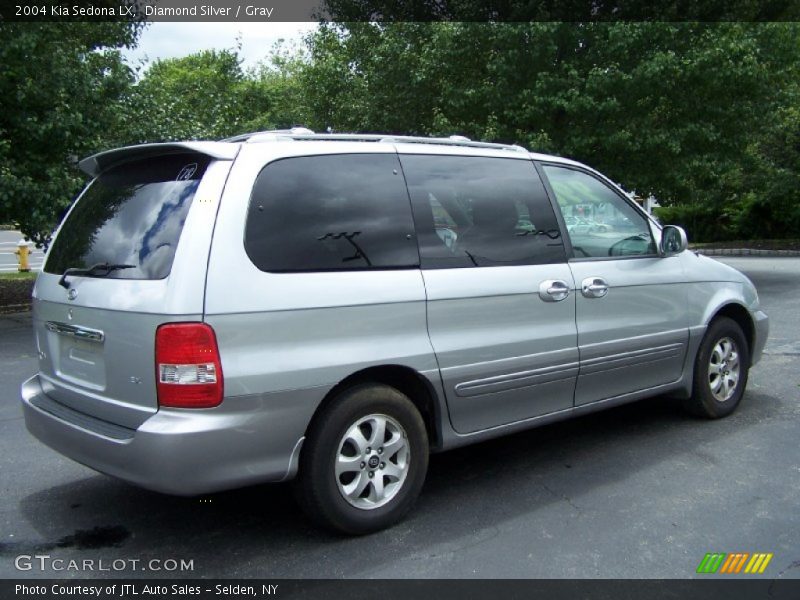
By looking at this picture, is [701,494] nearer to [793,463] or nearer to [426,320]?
[793,463]

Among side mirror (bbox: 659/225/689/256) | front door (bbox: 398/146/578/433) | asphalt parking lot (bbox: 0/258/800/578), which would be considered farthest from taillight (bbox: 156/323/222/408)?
side mirror (bbox: 659/225/689/256)

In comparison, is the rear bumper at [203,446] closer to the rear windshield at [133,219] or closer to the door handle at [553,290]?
the rear windshield at [133,219]

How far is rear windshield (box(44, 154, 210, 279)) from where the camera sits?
10.7ft

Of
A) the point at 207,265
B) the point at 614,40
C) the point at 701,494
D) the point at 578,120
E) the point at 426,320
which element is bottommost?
the point at 701,494

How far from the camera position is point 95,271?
3457 mm

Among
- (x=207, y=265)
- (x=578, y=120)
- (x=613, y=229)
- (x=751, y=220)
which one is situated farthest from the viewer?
(x=751, y=220)

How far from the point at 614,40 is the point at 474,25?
8.72 ft

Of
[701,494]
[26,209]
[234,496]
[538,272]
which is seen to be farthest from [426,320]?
[26,209]

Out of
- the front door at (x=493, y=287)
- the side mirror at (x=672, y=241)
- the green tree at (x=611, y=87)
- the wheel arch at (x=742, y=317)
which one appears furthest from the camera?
the green tree at (x=611, y=87)

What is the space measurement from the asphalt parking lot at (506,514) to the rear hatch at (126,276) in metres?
0.69

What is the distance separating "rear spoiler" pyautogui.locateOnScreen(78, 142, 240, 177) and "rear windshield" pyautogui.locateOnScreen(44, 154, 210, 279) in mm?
37

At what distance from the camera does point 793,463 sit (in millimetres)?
4516

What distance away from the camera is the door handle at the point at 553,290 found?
4.19 metres

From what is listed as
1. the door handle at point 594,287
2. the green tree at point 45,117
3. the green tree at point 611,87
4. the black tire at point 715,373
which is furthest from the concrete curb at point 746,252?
the door handle at point 594,287
